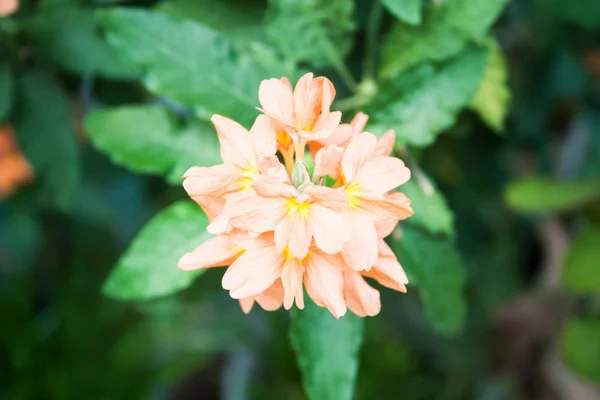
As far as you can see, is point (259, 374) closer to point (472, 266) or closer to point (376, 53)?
point (472, 266)

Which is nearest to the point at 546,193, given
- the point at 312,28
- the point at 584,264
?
the point at 584,264

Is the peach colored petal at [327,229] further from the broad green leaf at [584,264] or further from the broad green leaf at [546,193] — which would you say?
the broad green leaf at [584,264]

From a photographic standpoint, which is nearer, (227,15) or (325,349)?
(325,349)

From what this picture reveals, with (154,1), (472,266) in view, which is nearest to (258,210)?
(154,1)

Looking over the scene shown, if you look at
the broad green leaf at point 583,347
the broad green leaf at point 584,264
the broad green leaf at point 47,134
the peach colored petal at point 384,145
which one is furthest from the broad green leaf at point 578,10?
the broad green leaf at point 583,347

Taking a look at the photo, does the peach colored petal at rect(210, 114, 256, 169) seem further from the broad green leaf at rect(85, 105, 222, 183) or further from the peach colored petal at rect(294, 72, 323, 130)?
the broad green leaf at rect(85, 105, 222, 183)

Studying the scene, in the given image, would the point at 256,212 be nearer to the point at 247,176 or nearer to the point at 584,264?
the point at 247,176

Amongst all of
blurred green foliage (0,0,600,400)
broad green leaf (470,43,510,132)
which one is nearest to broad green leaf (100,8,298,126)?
blurred green foliage (0,0,600,400)
